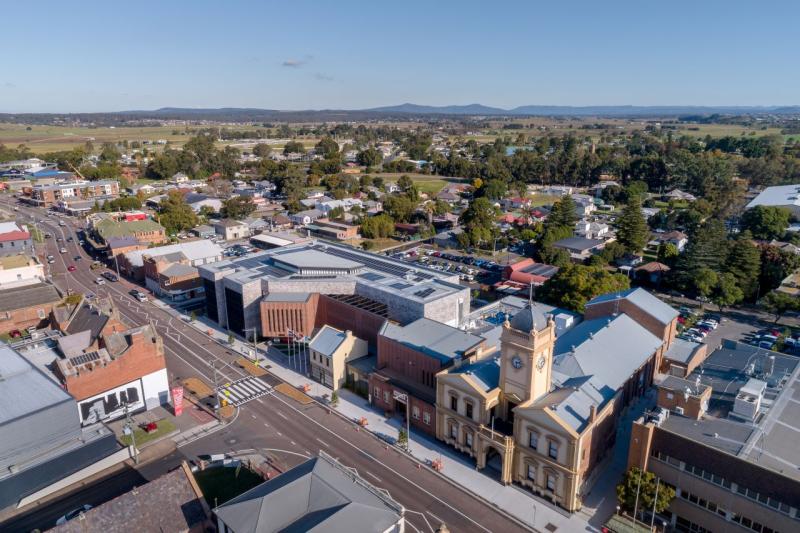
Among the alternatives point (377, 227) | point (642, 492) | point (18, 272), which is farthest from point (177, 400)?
point (377, 227)

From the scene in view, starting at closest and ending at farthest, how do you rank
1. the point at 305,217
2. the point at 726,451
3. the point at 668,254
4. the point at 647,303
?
the point at 726,451
the point at 647,303
the point at 668,254
the point at 305,217

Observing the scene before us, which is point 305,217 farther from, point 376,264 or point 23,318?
point 23,318

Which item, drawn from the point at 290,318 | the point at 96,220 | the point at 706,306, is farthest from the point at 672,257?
the point at 96,220

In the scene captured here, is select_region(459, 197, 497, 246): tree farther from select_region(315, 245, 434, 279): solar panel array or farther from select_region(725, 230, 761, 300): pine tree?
select_region(725, 230, 761, 300): pine tree

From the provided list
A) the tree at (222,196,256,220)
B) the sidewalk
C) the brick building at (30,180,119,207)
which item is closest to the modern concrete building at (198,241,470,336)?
the sidewalk

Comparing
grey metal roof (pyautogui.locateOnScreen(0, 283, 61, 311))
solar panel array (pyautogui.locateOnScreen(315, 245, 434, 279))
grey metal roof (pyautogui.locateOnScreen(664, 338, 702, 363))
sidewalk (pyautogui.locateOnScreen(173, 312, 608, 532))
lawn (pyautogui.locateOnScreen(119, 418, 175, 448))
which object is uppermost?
solar panel array (pyautogui.locateOnScreen(315, 245, 434, 279))

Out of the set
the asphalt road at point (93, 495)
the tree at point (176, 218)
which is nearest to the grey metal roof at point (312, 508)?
the asphalt road at point (93, 495)

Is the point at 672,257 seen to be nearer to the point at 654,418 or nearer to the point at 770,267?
the point at 770,267
